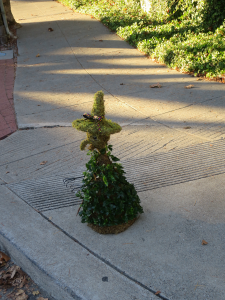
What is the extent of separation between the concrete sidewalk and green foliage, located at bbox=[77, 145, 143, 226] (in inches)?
7.3

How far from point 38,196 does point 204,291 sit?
2.06 meters

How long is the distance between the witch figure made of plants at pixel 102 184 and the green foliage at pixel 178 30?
4416 millimetres

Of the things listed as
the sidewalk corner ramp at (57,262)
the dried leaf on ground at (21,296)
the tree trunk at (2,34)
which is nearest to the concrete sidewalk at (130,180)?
the sidewalk corner ramp at (57,262)

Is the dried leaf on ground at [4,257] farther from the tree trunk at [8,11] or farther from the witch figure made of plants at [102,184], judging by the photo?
the tree trunk at [8,11]

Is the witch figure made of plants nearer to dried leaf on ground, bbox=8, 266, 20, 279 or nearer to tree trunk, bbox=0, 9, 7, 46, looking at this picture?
dried leaf on ground, bbox=8, 266, 20, 279

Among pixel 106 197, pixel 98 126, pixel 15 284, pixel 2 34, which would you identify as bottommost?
pixel 15 284

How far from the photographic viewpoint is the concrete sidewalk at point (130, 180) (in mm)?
2664

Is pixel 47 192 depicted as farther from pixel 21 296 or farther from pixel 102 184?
pixel 21 296

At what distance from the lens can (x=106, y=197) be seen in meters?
3.03

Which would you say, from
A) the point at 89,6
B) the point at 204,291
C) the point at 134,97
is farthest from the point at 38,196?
the point at 89,6

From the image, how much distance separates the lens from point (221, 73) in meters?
6.54

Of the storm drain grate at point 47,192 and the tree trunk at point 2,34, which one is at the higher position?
the tree trunk at point 2,34

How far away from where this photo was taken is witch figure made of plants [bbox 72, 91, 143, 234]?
2908 mm

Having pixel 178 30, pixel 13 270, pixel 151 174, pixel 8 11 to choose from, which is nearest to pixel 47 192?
pixel 13 270
